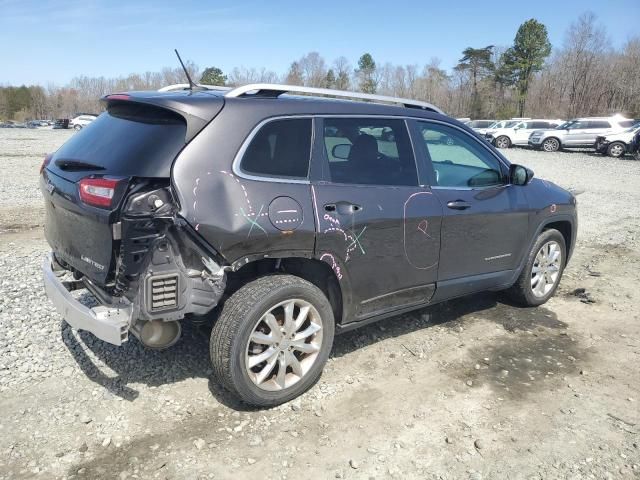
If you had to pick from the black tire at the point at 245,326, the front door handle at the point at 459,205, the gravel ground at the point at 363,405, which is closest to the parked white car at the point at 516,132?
the gravel ground at the point at 363,405

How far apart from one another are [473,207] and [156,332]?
260 centimetres

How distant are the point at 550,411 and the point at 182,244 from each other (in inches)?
102

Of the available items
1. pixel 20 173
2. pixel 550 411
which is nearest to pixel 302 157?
pixel 550 411

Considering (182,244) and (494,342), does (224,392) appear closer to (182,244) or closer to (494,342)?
(182,244)

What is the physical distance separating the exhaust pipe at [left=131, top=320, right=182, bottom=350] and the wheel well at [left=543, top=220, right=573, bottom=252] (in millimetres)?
3746

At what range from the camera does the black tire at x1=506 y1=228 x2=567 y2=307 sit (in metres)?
5.03

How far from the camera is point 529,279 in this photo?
5090mm

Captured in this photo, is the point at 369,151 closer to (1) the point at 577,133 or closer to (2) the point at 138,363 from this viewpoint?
(2) the point at 138,363

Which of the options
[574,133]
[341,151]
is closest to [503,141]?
[574,133]

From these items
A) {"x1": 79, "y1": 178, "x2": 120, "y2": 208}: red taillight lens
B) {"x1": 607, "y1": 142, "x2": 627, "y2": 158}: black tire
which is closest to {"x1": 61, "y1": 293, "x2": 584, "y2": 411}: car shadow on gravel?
{"x1": 79, "y1": 178, "x2": 120, "y2": 208}: red taillight lens

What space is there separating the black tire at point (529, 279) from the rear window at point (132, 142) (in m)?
3.49

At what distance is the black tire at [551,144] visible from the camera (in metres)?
28.1

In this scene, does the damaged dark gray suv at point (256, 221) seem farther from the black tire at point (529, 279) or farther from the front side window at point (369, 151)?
the black tire at point (529, 279)

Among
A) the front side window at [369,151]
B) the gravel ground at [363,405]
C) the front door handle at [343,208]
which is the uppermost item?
the front side window at [369,151]
